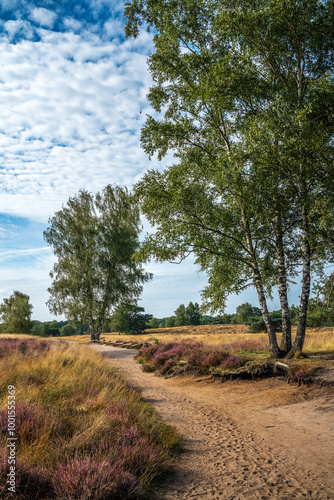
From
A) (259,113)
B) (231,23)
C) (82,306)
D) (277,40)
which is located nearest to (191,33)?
(231,23)

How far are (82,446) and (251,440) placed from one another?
336 cm

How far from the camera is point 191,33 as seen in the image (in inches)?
477

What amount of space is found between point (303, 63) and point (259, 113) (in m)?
2.36

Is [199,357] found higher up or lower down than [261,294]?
lower down

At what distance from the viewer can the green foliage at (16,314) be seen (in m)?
46.2

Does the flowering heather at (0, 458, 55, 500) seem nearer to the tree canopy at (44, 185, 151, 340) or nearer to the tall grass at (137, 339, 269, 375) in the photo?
the tall grass at (137, 339, 269, 375)

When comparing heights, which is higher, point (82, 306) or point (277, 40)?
point (277, 40)

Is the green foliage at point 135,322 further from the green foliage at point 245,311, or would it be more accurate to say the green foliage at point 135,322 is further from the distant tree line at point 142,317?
the green foliage at point 245,311

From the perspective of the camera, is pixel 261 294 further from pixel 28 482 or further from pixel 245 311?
pixel 245 311

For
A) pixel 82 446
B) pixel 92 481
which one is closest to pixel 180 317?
pixel 82 446

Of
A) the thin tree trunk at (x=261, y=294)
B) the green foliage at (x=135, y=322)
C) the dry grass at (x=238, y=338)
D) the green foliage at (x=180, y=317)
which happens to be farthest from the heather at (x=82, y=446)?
the green foliage at (x=180, y=317)

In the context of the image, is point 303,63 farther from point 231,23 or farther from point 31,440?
point 31,440

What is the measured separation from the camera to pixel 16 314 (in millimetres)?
46594

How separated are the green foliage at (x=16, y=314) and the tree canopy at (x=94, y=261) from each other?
75.0 ft
